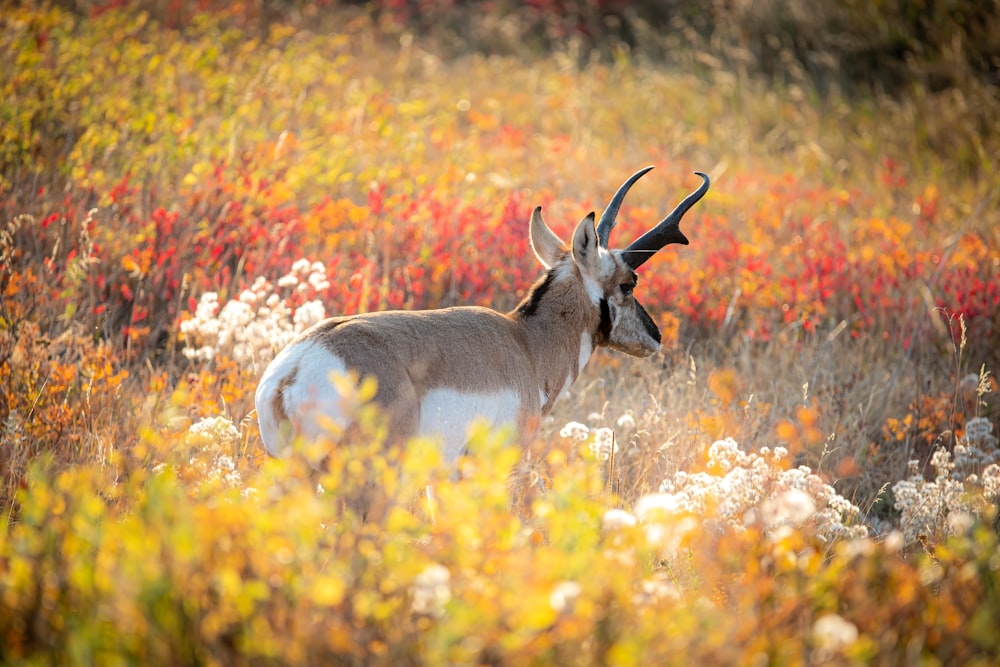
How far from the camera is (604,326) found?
18.7 ft

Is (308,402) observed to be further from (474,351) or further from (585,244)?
(585,244)

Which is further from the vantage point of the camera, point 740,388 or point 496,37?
point 496,37

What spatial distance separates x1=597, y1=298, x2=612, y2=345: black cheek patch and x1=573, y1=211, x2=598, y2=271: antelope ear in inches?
12.2

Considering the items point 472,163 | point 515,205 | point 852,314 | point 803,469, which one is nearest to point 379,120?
point 472,163

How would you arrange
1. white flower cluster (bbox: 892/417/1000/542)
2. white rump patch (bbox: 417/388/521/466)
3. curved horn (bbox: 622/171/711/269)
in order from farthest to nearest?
1. curved horn (bbox: 622/171/711/269)
2. white flower cluster (bbox: 892/417/1000/542)
3. white rump patch (bbox: 417/388/521/466)

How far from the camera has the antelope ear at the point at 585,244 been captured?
5.00 m

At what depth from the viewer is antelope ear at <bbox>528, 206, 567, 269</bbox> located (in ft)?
17.6

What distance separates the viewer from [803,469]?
4773 mm

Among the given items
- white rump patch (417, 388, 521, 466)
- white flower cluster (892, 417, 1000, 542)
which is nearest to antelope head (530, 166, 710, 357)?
white rump patch (417, 388, 521, 466)

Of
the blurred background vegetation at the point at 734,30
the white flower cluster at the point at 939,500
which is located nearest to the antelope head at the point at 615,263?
the white flower cluster at the point at 939,500

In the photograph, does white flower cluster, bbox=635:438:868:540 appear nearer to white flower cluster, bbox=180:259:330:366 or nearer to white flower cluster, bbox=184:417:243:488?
white flower cluster, bbox=184:417:243:488

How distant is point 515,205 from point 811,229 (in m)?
3.23

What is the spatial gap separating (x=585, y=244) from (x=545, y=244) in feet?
1.00

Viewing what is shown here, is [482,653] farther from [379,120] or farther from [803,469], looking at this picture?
[379,120]
